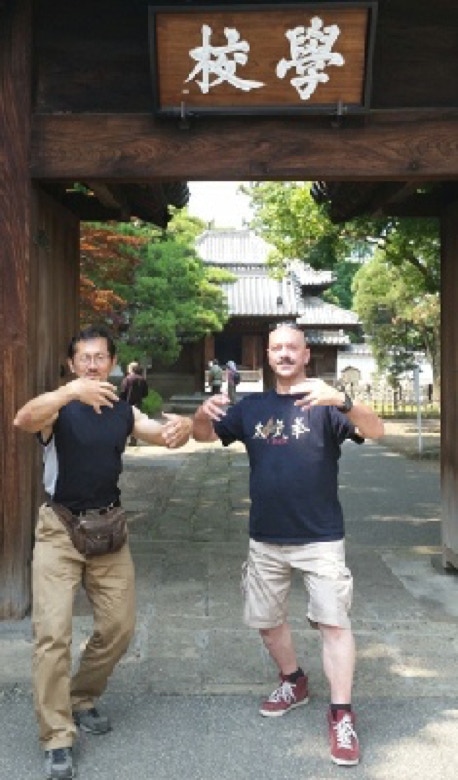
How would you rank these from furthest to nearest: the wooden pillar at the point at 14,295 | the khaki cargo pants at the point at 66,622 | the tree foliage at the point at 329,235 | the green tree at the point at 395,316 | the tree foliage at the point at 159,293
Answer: the green tree at the point at 395,316 → the tree foliage at the point at 159,293 → the tree foliage at the point at 329,235 → the wooden pillar at the point at 14,295 → the khaki cargo pants at the point at 66,622

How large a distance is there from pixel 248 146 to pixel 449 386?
263cm

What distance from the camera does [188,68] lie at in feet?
16.1

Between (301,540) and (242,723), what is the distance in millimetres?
939

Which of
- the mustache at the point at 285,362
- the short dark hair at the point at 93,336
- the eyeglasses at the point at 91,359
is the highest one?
the short dark hair at the point at 93,336

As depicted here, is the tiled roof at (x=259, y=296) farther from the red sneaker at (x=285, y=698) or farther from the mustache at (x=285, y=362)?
the mustache at (x=285, y=362)

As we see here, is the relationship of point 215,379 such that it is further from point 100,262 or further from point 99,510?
point 99,510

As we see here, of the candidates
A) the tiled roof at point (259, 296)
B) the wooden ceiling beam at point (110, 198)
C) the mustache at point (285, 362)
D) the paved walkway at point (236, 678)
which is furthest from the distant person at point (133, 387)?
the tiled roof at point (259, 296)

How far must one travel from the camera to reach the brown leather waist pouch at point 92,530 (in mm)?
3443

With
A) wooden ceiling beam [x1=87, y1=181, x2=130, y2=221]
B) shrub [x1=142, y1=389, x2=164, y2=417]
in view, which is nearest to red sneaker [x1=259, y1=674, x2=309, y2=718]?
wooden ceiling beam [x1=87, y1=181, x2=130, y2=221]

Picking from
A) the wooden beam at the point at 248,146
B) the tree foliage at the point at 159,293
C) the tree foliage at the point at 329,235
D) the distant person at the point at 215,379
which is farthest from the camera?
the distant person at the point at 215,379

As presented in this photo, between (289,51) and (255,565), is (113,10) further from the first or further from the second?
(255,565)

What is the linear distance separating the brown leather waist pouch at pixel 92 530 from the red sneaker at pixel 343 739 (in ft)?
4.02

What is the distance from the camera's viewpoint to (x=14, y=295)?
5.13 m

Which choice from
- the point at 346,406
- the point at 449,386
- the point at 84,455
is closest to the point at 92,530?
the point at 84,455
